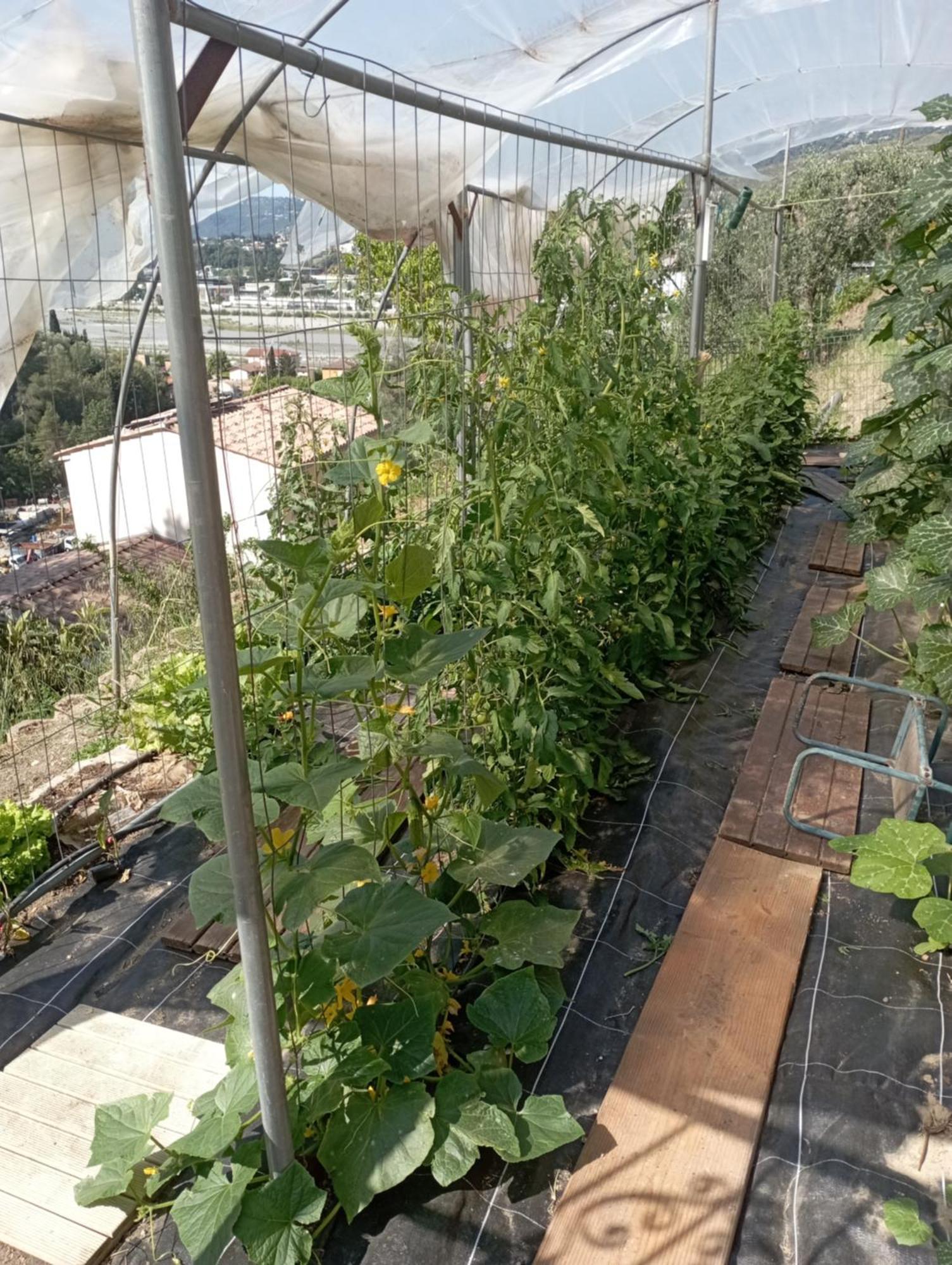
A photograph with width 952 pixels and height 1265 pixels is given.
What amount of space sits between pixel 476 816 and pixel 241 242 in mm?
1307

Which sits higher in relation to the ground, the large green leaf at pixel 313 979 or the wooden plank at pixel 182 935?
the large green leaf at pixel 313 979

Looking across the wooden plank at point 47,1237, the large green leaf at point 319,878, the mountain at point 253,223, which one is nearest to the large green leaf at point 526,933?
the large green leaf at point 319,878

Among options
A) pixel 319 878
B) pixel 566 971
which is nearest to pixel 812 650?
pixel 566 971

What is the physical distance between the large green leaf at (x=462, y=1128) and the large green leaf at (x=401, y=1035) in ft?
0.26

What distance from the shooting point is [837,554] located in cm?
510

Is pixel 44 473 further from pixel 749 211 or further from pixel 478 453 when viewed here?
pixel 749 211

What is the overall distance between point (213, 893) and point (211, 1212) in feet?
1.65

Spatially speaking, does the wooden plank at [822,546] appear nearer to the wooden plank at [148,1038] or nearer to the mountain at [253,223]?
the mountain at [253,223]

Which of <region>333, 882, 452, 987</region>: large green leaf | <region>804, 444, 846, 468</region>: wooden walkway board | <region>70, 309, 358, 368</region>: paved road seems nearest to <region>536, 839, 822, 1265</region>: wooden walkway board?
<region>333, 882, 452, 987</region>: large green leaf

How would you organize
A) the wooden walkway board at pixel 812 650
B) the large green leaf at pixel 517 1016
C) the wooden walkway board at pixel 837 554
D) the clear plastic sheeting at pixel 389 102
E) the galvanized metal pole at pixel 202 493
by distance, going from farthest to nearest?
the wooden walkway board at pixel 837 554 → the wooden walkway board at pixel 812 650 → the clear plastic sheeting at pixel 389 102 → the large green leaf at pixel 517 1016 → the galvanized metal pole at pixel 202 493

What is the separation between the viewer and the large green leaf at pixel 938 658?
270cm

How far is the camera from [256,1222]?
1.52 meters

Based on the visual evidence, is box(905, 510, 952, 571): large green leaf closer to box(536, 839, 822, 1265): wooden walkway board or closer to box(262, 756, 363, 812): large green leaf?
box(536, 839, 822, 1265): wooden walkway board

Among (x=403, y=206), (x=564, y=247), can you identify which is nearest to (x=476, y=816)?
(x=564, y=247)
